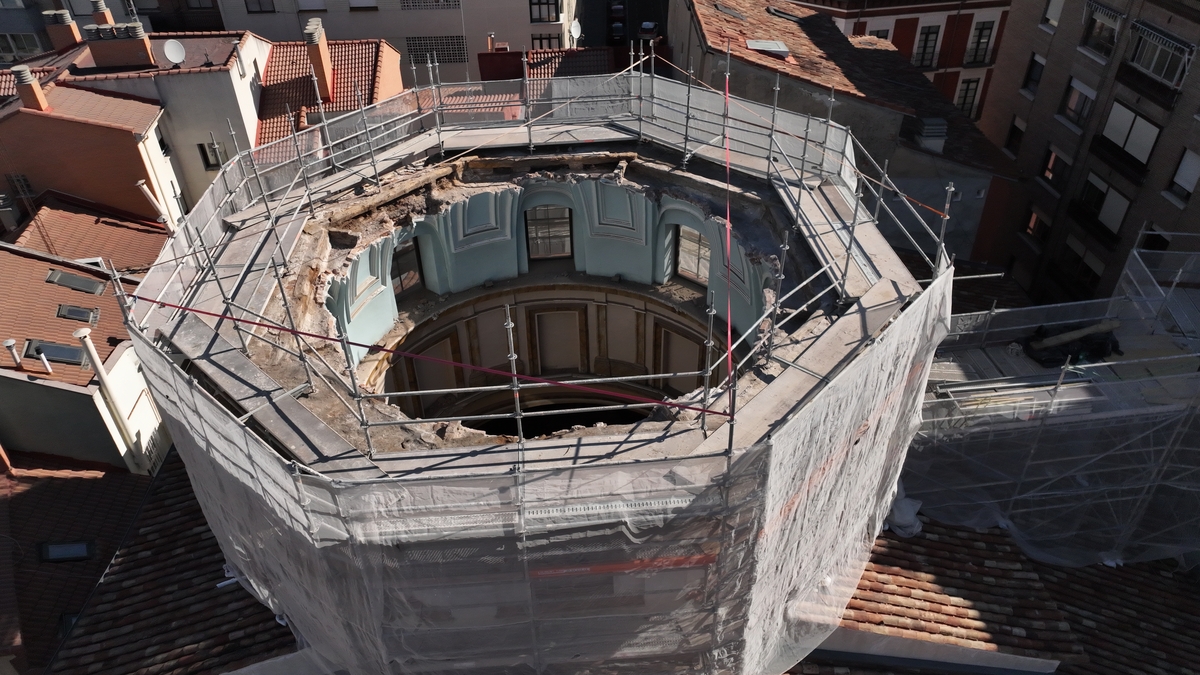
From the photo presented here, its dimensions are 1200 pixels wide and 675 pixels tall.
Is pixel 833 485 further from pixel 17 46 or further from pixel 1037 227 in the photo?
pixel 17 46

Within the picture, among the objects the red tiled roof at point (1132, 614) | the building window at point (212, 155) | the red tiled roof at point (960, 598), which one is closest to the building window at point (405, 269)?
the red tiled roof at point (960, 598)

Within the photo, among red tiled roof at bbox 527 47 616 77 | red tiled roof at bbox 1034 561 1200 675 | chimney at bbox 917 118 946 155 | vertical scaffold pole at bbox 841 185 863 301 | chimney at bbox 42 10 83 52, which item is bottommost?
red tiled roof at bbox 1034 561 1200 675

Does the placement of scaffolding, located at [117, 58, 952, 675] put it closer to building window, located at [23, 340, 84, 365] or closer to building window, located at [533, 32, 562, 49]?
building window, located at [23, 340, 84, 365]

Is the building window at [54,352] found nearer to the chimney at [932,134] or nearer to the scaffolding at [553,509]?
the scaffolding at [553,509]

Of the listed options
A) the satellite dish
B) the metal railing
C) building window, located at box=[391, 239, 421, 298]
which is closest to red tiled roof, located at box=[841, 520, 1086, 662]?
the metal railing

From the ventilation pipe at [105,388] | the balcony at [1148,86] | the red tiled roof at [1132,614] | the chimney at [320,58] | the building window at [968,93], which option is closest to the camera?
the red tiled roof at [1132,614]

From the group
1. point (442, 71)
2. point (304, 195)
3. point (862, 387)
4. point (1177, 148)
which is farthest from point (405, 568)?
point (442, 71)
